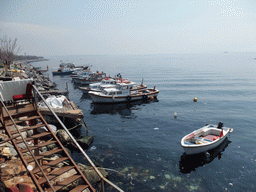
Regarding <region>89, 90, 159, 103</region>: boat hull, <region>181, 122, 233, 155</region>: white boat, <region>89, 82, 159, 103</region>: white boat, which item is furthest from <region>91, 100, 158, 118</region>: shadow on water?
<region>181, 122, 233, 155</region>: white boat

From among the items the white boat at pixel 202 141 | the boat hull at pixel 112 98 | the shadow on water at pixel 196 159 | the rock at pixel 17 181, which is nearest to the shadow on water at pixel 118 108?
the boat hull at pixel 112 98

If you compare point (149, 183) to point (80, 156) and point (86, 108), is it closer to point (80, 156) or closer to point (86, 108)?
point (80, 156)

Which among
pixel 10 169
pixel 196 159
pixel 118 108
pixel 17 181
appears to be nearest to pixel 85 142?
pixel 10 169

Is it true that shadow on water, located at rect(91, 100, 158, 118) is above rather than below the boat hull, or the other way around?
below

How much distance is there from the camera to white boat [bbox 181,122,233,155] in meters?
15.5

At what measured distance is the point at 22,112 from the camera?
26.6ft

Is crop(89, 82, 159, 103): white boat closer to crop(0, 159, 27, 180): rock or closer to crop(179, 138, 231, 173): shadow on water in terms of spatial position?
crop(179, 138, 231, 173): shadow on water

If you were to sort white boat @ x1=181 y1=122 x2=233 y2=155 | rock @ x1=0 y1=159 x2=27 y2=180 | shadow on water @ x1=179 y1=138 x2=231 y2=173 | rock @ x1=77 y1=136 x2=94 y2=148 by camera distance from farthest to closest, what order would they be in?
1. rock @ x1=77 y1=136 x2=94 y2=148
2. white boat @ x1=181 y1=122 x2=233 y2=155
3. shadow on water @ x1=179 y1=138 x2=231 y2=173
4. rock @ x1=0 y1=159 x2=27 y2=180

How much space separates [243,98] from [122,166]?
36.9 m

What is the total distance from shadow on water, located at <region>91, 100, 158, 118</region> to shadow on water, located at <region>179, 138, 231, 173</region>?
44.5 ft

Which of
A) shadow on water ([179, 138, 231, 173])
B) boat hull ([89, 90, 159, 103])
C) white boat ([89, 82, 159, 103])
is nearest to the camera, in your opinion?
shadow on water ([179, 138, 231, 173])

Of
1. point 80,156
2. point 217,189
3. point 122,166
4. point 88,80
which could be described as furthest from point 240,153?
point 88,80

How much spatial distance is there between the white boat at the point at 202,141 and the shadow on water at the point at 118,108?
12293mm

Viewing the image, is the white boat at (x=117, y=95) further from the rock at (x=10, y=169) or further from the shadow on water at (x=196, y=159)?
the rock at (x=10, y=169)
